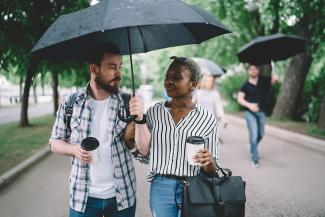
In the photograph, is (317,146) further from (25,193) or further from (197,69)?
(197,69)

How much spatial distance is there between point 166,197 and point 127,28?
1.26m

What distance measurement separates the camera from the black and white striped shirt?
2658mm

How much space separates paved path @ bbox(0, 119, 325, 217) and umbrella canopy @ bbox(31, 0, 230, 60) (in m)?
2.60

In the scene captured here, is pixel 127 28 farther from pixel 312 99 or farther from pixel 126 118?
pixel 312 99

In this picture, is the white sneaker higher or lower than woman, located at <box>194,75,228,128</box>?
lower

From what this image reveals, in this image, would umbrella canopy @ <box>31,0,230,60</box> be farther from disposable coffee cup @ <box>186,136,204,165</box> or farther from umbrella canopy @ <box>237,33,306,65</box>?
umbrella canopy @ <box>237,33,306,65</box>

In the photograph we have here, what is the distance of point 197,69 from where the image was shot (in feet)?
9.11

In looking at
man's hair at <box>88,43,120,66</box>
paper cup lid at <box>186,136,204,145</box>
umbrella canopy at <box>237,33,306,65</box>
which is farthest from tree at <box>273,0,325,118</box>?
paper cup lid at <box>186,136,204,145</box>

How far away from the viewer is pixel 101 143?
260 cm

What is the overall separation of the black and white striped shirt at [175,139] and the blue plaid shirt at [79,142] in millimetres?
219

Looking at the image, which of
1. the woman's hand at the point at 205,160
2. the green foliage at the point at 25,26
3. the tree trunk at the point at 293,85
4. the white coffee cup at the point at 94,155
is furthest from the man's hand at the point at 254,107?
the tree trunk at the point at 293,85

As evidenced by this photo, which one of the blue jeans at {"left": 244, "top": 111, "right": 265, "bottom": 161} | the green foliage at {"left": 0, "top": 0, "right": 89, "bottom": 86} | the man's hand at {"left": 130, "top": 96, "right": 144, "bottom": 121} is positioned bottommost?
the blue jeans at {"left": 244, "top": 111, "right": 265, "bottom": 161}

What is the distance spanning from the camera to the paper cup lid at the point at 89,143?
238 cm

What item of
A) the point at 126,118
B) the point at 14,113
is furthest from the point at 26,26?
the point at 14,113
